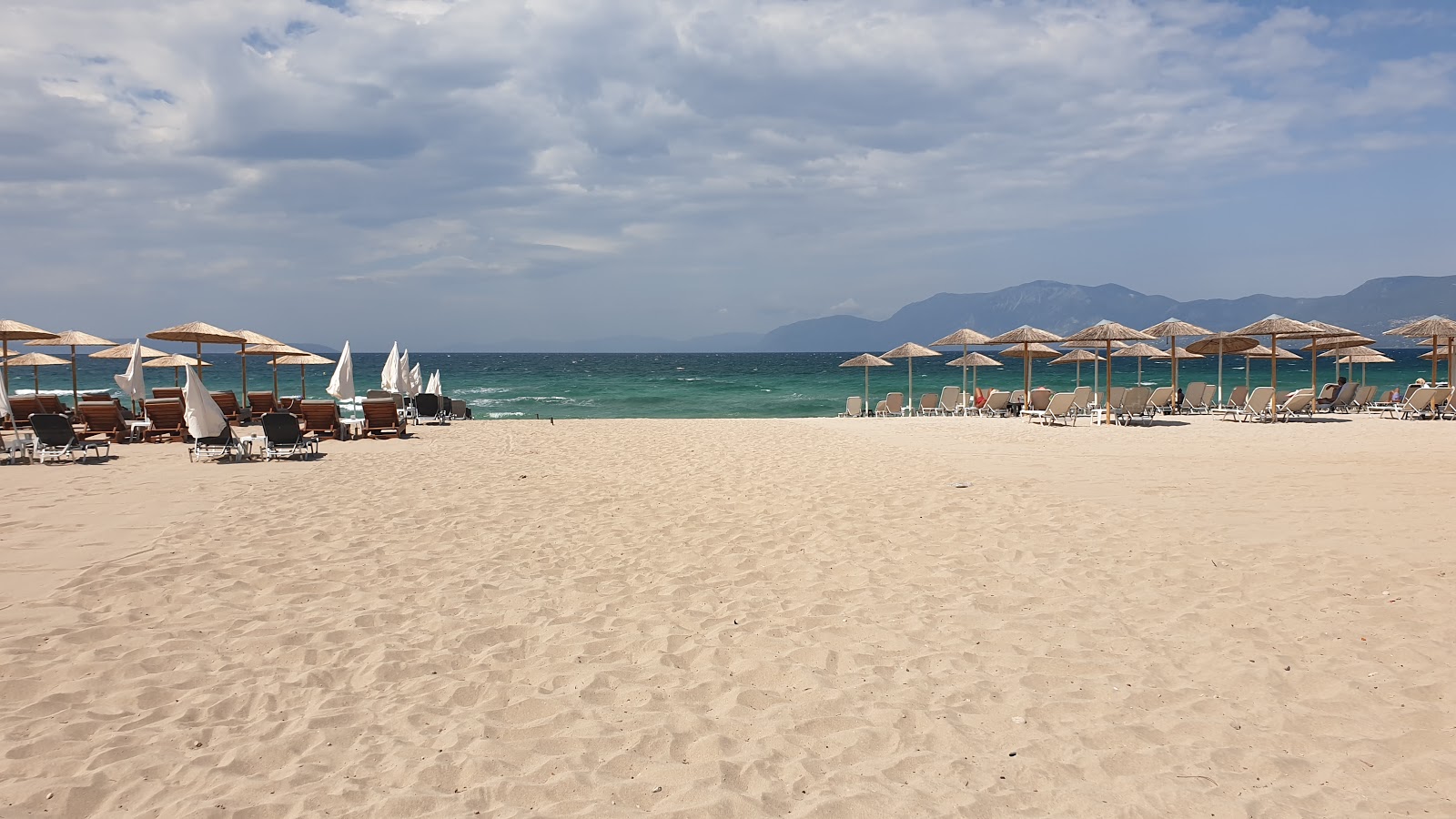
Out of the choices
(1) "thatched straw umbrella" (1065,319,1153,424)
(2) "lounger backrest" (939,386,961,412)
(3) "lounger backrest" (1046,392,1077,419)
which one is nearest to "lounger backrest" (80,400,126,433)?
(3) "lounger backrest" (1046,392,1077,419)

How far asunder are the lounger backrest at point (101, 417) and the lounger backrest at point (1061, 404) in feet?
54.8

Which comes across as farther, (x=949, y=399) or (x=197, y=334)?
(x=949, y=399)

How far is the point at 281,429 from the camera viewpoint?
11008 mm

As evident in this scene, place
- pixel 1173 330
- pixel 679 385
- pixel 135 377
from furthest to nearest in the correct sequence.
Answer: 1. pixel 679 385
2. pixel 1173 330
3. pixel 135 377

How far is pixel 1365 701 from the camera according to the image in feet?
10.8

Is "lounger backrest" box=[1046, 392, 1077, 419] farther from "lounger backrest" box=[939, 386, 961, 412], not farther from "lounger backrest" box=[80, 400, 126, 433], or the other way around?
"lounger backrest" box=[80, 400, 126, 433]

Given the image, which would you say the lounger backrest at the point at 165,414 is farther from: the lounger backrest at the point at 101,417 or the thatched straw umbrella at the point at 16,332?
the thatched straw umbrella at the point at 16,332

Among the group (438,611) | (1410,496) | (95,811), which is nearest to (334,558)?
(438,611)

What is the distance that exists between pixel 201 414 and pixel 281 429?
37.2 inches

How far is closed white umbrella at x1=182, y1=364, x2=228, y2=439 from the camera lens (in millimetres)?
10430

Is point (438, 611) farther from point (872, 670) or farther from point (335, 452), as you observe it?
point (335, 452)

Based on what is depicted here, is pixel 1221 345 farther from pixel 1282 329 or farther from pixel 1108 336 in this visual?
pixel 1108 336

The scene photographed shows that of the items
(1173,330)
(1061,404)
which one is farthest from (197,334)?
(1173,330)

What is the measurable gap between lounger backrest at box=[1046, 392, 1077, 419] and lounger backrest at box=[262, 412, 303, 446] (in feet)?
44.4
